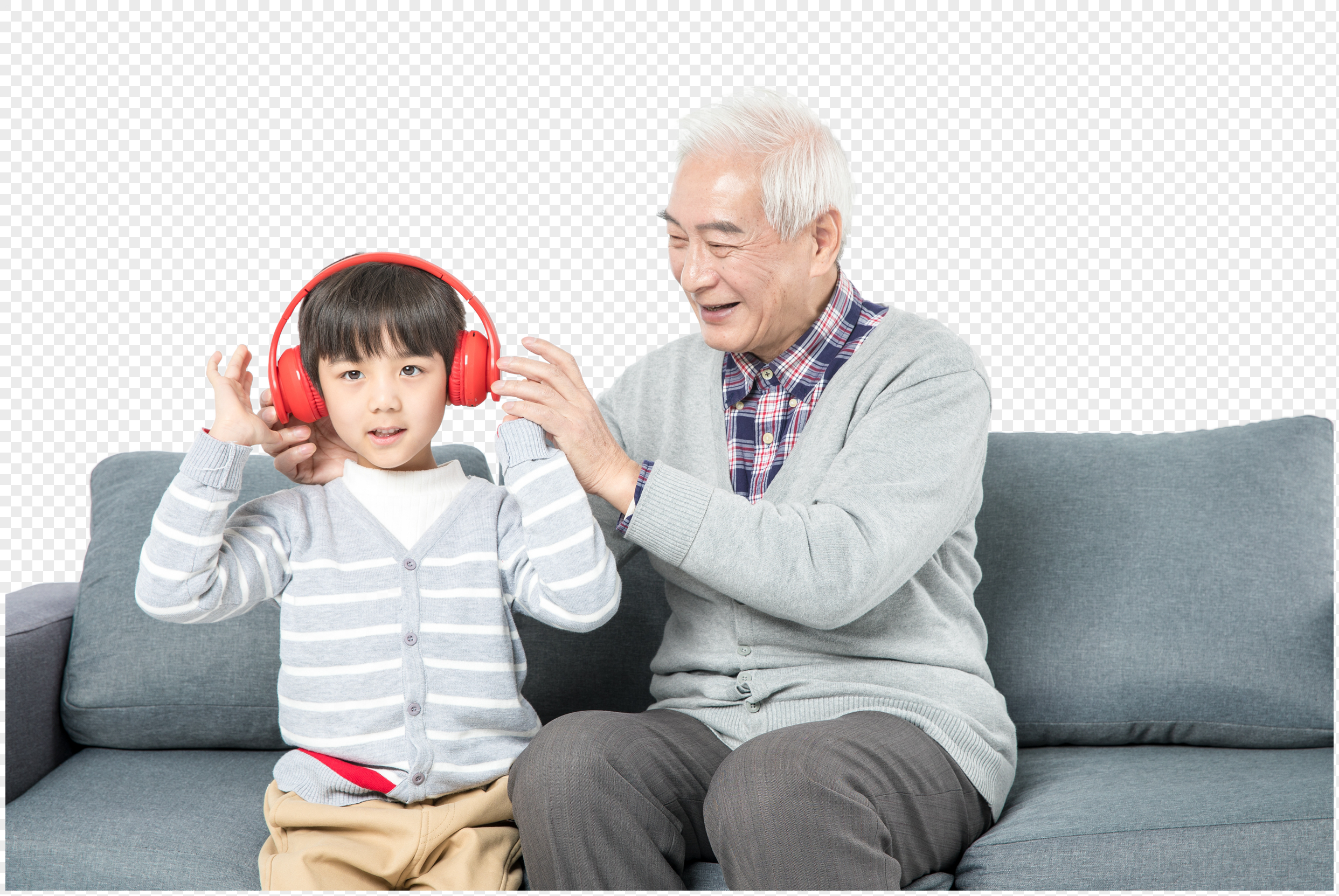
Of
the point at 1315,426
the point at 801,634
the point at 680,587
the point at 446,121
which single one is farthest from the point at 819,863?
the point at 446,121

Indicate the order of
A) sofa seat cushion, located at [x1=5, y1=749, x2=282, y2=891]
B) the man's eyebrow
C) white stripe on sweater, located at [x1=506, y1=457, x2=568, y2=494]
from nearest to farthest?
white stripe on sweater, located at [x1=506, y1=457, x2=568, y2=494], sofa seat cushion, located at [x1=5, y1=749, x2=282, y2=891], the man's eyebrow

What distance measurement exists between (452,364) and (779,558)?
508 millimetres

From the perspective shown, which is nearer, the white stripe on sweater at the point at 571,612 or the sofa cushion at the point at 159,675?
the white stripe on sweater at the point at 571,612

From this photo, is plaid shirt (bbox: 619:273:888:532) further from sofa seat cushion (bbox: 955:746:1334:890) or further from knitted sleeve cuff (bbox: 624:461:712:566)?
sofa seat cushion (bbox: 955:746:1334:890)

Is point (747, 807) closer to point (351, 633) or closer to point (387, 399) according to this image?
point (351, 633)

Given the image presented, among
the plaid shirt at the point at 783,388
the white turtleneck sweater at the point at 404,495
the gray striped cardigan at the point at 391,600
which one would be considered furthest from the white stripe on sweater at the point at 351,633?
the plaid shirt at the point at 783,388

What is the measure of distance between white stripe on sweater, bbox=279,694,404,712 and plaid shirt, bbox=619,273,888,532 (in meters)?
0.59

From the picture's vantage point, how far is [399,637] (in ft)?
4.90

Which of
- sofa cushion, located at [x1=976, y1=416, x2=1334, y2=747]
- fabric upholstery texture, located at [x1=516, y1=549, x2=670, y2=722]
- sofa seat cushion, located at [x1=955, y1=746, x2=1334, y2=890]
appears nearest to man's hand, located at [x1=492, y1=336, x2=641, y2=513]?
fabric upholstery texture, located at [x1=516, y1=549, x2=670, y2=722]

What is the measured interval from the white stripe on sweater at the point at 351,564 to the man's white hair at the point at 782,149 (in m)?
0.73

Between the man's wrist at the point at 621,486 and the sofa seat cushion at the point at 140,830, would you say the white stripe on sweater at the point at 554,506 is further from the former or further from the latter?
the sofa seat cushion at the point at 140,830

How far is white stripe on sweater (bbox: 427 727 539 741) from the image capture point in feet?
4.86

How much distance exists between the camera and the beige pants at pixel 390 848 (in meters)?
1.43

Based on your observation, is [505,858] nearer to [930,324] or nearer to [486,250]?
[930,324]
